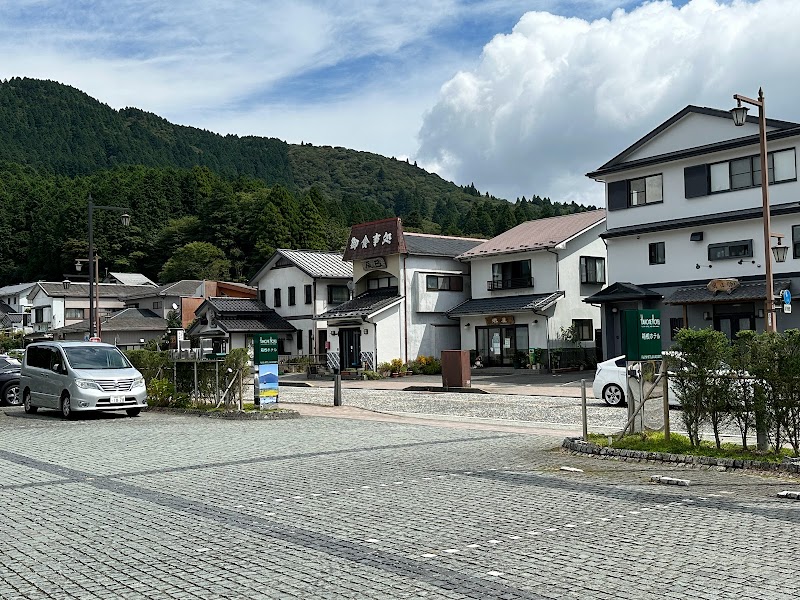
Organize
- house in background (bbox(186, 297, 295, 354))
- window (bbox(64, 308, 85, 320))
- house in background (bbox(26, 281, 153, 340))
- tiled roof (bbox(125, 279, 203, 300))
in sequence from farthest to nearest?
window (bbox(64, 308, 85, 320))
house in background (bbox(26, 281, 153, 340))
tiled roof (bbox(125, 279, 203, 300))
house in background (bbox(186, 297, 295, 354))

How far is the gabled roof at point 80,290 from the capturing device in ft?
269

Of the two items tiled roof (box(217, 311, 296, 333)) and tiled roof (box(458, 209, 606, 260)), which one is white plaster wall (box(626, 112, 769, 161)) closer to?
tiled roof (box(458, 209, 606, 260))

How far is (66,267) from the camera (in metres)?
97.9

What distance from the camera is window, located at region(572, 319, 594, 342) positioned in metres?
40.4

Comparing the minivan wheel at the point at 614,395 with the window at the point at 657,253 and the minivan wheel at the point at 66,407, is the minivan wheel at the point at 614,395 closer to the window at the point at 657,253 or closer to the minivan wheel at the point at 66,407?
the minivan wheel at the point at 66,407

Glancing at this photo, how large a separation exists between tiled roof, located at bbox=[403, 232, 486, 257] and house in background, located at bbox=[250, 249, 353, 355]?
6.41 meters

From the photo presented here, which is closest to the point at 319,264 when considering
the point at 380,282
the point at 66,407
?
the point at 380,282

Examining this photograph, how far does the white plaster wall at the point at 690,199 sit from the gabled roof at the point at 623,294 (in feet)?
8.80

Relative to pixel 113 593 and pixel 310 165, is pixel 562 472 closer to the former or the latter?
pixel 113 593

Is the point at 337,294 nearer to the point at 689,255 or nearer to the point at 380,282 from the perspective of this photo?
the point at 380,282

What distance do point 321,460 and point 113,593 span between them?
6355 mm

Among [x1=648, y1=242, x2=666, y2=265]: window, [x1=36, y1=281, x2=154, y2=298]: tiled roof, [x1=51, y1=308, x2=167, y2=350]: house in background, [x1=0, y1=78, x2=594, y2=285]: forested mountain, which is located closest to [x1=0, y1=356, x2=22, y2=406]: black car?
[x1=648, y1=242, x2=666, y2=265]: window

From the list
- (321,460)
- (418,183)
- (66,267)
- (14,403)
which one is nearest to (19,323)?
(66,267)

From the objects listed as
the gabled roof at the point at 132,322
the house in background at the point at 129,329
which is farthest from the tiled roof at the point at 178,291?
the house in background at the point at 129,329
